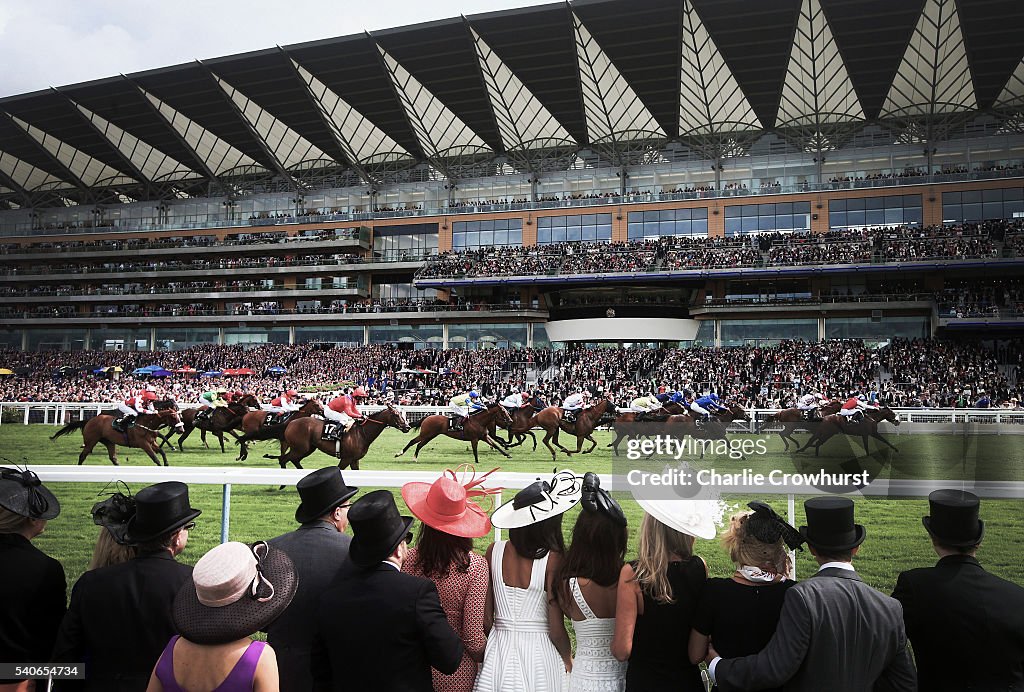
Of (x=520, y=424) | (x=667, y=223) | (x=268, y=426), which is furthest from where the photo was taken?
(x=667, y=223)

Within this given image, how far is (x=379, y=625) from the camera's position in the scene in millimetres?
2391

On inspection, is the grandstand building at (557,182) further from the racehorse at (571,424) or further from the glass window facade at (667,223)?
the racehorse at (571,424)

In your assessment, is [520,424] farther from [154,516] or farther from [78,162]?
[78,162]

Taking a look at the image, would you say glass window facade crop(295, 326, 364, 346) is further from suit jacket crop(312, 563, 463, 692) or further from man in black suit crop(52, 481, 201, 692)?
suit jacket crop(312, 563, 463, 692)

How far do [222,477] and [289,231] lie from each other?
48.8 metres

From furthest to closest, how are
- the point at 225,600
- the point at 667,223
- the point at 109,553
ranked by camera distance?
the point at 667,223
the point at 109,553
the point at 225,600

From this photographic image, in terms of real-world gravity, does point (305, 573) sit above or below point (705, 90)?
below

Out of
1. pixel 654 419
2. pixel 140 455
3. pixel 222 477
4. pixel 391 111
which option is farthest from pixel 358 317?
pixel 222 477

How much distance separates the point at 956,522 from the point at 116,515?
10.5 feet

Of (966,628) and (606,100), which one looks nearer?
(966,628)

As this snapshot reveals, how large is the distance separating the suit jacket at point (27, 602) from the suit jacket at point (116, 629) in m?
0.33

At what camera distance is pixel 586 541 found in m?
2.63

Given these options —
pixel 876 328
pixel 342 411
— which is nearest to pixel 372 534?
pixel 342 411

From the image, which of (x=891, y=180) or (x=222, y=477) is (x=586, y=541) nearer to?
(x=222, y=477)
